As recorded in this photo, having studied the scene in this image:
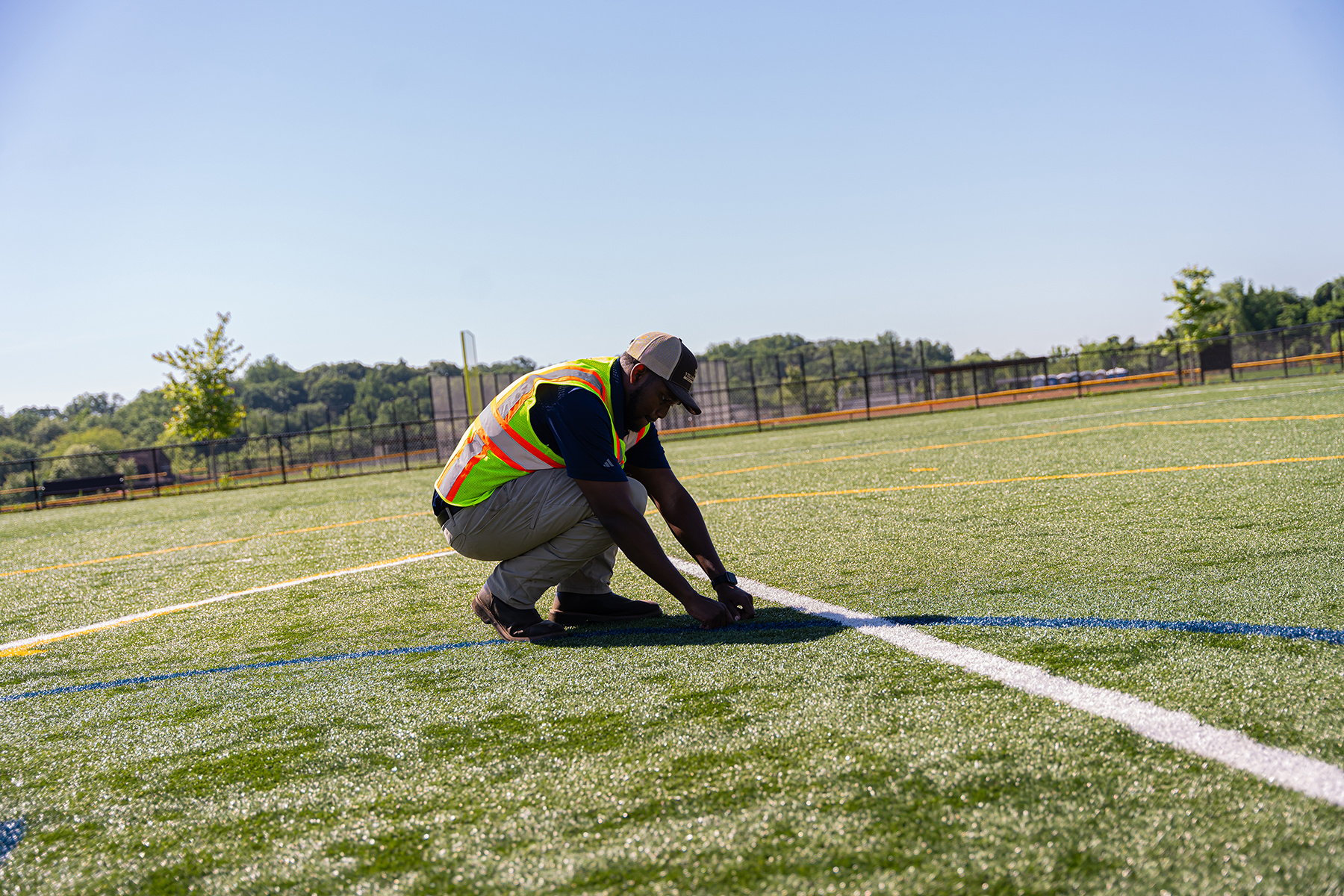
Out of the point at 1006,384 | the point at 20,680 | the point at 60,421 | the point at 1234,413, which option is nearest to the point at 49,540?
the point at 20,680

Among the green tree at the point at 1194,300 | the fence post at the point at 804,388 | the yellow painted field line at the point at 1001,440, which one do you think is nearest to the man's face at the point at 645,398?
the yellow painted field line at the point at 1001,440

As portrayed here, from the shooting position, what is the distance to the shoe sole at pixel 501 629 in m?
3.21

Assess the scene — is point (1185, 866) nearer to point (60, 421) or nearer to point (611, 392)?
point (611, 392)

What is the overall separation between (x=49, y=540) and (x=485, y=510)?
376 inches

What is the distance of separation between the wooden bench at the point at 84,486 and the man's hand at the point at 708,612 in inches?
1051

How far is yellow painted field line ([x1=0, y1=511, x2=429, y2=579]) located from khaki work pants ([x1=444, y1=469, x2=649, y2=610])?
213 inches

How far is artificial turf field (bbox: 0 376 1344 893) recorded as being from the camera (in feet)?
4.58

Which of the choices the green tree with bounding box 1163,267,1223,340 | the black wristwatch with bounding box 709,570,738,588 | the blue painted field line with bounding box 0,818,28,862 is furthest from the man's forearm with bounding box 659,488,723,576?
the green tree with bounding box 1163,267,1223,340

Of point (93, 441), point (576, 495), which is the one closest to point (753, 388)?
point (576, 495)

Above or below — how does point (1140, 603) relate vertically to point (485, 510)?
below

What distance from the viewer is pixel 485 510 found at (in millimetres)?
3328

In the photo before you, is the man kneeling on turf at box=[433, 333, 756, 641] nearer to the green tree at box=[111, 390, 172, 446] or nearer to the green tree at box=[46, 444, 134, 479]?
the green tree at box=[46, 444, 134, 479]

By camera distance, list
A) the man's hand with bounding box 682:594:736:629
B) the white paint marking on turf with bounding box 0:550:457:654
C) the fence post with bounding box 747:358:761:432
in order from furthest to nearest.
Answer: the fence post with bounding box 747:358:761:432 < the white paint marking on turf with bounding box 0:550:457:654 < the man's hand with bounding box 682:594:736:629

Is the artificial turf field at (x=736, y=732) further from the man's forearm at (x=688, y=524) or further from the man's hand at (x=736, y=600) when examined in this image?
the man's forearm at (x=688, y=524)
